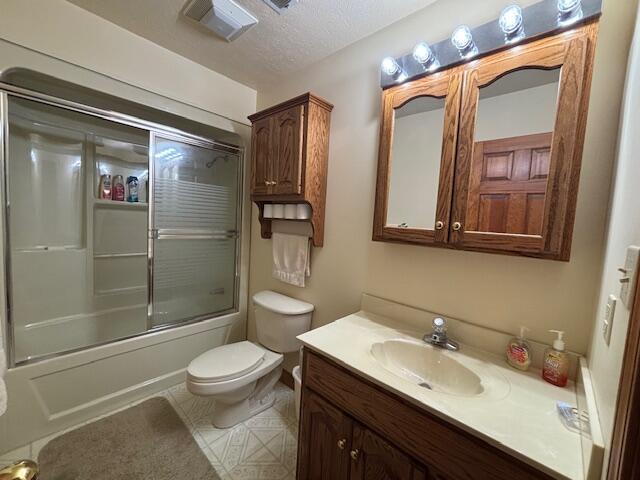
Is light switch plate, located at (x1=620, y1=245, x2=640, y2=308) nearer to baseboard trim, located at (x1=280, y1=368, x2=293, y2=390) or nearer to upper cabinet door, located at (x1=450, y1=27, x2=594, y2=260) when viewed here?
upper cabinet door, located at (x1=450, y1=27, x2=594, y2=260)

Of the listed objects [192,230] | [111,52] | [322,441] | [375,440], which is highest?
[111,52]

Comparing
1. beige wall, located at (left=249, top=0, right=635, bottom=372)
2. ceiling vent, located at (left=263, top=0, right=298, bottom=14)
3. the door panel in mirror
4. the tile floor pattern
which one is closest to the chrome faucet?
beige wall, located at (left=249, top=0, right=635, bottom=372)

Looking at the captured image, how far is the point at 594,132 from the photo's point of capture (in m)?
0.91

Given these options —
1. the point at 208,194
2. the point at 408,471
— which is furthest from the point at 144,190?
the point at 408,471

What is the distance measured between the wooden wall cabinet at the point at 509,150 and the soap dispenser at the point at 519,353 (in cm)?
37

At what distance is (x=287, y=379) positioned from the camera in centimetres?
209

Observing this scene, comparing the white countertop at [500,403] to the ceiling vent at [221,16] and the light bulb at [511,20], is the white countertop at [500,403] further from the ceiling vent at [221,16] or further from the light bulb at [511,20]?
the ceiling vent at [221,16]

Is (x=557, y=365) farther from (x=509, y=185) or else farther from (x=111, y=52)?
(x=111, y=52)

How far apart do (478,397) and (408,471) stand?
328 mm

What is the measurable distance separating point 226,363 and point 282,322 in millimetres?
408

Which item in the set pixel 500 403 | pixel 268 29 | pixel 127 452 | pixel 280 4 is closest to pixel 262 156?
pixel 268 29

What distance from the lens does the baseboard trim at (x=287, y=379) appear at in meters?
2.06

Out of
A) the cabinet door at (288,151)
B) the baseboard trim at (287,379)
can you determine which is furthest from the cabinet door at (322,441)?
the cabinet door at (288,151)

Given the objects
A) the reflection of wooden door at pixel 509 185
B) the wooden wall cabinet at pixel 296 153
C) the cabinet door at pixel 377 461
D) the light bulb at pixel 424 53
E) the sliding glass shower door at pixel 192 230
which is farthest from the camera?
the sliding glass shower door at pixel 192 230
